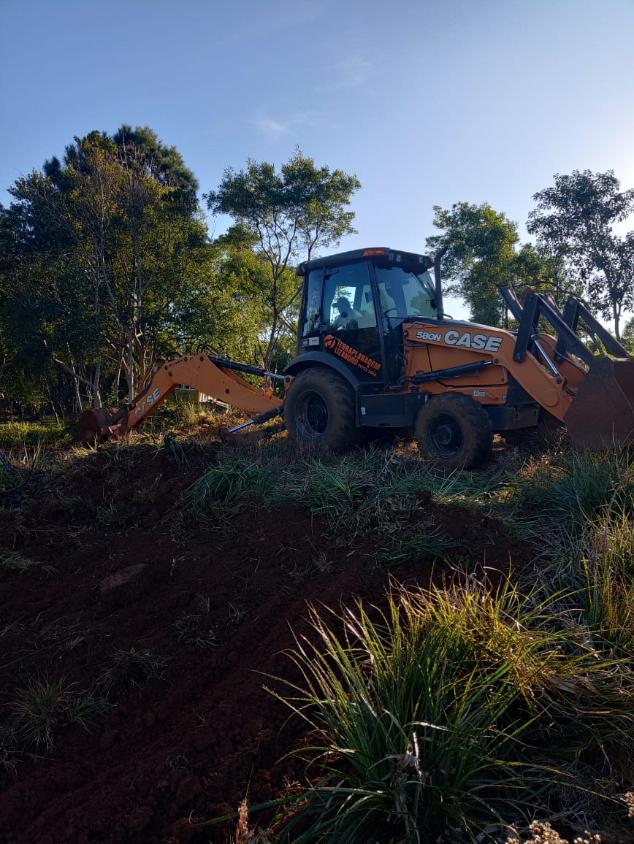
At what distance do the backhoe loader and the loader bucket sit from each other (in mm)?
10

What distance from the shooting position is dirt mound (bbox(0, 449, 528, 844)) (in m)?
2.31

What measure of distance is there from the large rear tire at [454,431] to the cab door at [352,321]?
106 centimetres

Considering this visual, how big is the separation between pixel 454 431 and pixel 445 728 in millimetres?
5541

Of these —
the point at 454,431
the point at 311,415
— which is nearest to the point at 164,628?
the point at 454,431

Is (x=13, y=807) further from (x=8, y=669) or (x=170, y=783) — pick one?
(x=8, y=669)

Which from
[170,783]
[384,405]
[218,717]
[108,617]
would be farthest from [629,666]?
[384,405]

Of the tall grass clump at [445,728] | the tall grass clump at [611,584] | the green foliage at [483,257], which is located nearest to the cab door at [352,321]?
the tall grass clump at [611,584]

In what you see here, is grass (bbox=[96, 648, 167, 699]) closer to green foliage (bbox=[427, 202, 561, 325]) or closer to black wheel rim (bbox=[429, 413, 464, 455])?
black wheel rim (bbox=[429, 413, 464, 455])

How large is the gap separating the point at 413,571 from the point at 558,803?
1714mm

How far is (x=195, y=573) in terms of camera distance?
4242 mm

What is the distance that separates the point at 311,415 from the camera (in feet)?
29.5

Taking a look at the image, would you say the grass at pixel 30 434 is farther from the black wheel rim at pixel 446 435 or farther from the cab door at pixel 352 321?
the black wheel rim at pixel 446 435

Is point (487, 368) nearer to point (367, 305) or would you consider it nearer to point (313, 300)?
point (367, 305)

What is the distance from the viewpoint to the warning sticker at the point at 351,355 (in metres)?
8.31
